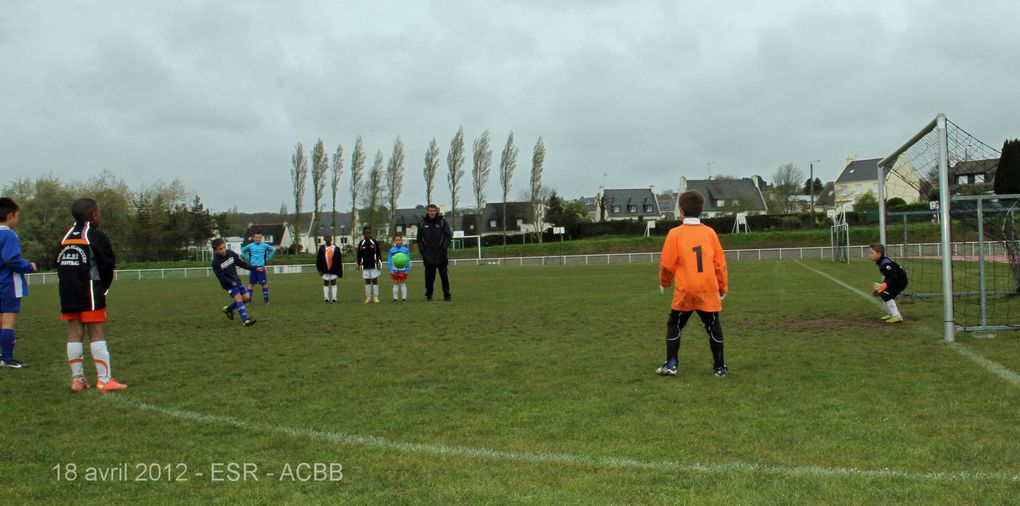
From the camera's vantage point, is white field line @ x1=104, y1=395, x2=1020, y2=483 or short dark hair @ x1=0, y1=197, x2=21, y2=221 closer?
white field line @ x1=104, y1=395, x2=1020, y2=483

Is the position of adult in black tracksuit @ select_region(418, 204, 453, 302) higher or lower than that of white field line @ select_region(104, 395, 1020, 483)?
higher

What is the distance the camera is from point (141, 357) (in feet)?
30.6

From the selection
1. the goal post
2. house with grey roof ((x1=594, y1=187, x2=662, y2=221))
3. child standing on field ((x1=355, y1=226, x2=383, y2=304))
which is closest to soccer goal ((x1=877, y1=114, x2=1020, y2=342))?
the goal post

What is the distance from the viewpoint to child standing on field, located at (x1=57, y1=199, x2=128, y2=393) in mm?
6891

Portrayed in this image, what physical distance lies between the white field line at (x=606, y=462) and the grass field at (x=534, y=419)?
0.07 feet

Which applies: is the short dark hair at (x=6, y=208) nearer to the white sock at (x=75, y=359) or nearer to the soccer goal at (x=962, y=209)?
the white sock at (x=75, y=359)

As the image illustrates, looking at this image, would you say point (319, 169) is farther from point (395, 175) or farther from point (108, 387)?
point (108, 387)

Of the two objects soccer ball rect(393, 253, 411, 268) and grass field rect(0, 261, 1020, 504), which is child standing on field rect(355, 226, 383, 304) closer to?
soccer ball rect(393, 253, 411, 268)

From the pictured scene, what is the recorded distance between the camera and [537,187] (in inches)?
3356

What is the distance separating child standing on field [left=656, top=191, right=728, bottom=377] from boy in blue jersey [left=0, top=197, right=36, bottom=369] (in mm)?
6857

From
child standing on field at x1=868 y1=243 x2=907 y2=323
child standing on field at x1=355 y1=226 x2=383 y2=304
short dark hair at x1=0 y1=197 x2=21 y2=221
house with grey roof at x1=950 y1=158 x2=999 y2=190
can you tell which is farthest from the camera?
child standing on field at x1=355 y1=226 x2=383 y2=304

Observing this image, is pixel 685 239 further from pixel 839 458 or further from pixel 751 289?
pixel 751 289

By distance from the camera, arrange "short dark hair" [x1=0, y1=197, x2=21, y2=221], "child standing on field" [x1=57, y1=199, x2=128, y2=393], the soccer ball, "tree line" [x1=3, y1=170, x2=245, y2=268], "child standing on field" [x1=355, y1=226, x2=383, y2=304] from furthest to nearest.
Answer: "tree line" [x1=3, y1=170, x2=245, y2=268]
"child standing on field" [x1=355, y1=226, x2=383, y2=304]
the soccer ball
"short dark hair" [x1=0, y1=197, x2=21, y2=221]
"child standing on field" [x1=57, y1=199, x2=128, y2=393]

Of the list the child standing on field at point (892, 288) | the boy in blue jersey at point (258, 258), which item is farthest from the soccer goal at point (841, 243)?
the boy in blue jersey at point (258, 258)
